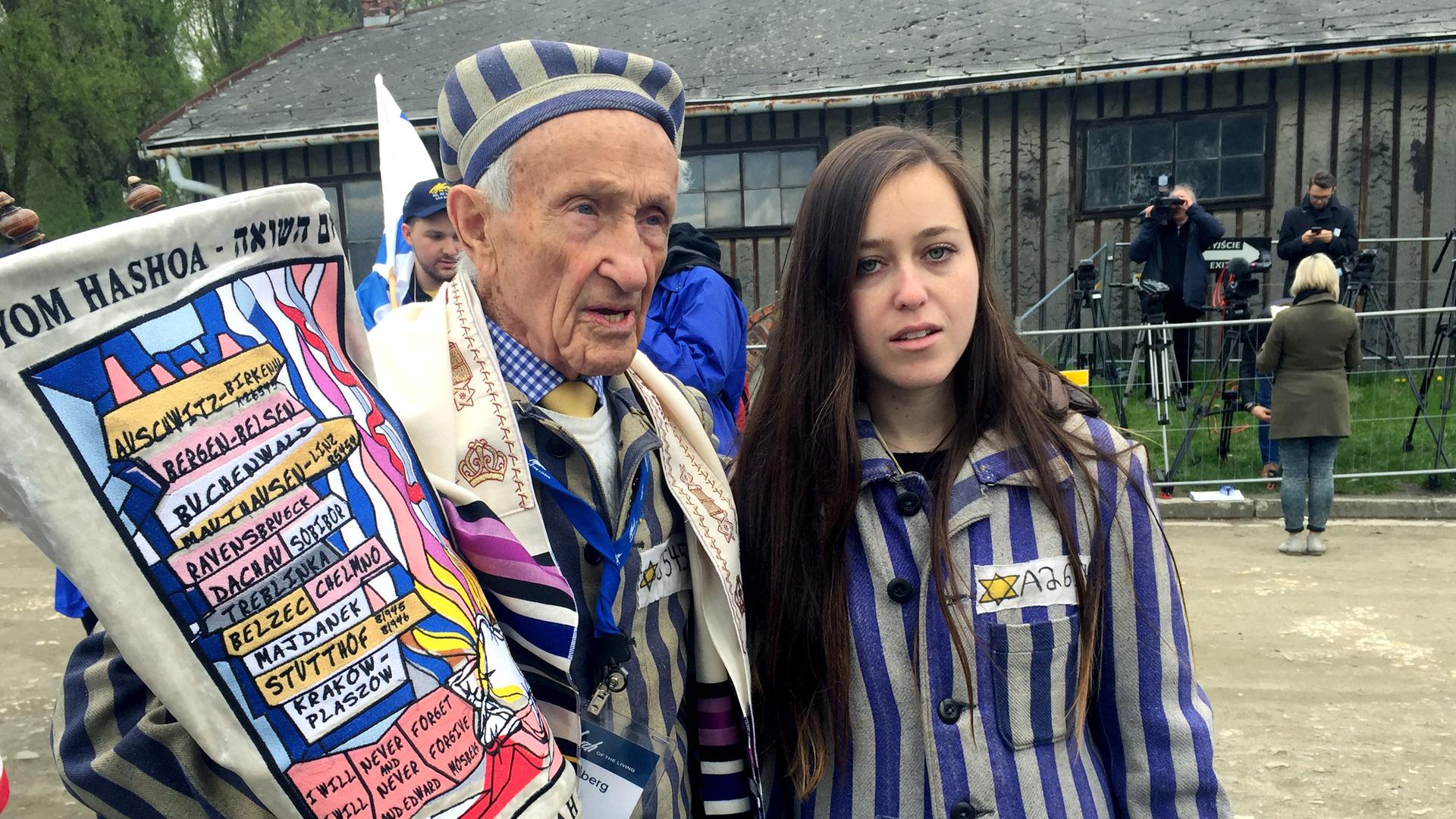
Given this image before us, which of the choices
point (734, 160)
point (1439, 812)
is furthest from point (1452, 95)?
point (1439, 812)

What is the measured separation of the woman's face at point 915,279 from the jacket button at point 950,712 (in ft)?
1.62

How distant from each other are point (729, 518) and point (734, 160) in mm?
10060

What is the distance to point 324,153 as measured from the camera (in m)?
12.0

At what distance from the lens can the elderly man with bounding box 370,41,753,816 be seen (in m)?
1.35

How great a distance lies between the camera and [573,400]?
1576 millimetres

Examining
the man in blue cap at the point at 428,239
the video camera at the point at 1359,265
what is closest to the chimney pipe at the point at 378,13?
the man in blue cap at the point at 428,239

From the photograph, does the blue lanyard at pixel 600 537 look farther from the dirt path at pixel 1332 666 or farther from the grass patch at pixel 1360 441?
the grass patch at pixel 1360 441

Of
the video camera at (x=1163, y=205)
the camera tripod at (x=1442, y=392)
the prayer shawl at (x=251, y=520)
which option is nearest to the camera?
the prayer shawl at (x=251, y=520)

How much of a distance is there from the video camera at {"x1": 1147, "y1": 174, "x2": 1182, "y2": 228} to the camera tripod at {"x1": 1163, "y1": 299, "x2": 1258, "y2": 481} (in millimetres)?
1677

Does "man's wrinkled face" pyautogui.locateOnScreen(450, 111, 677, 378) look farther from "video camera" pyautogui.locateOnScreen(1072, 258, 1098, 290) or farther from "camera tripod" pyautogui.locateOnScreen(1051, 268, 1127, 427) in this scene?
"video camera" pyautogui.locateOnScreen(1072, 258, 1098, 290)

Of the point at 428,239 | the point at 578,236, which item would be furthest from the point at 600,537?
the point at 428,239

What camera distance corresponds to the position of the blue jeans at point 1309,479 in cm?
654

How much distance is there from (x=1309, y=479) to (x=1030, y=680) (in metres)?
6.06

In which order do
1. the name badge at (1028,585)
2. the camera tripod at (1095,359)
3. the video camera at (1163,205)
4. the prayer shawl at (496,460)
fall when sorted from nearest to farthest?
1. the prayer shawl at (496,460)
2. the name badge at (1028,585)
3. the camera tripod at (1095,359)
4. the video camera at (1163,205)
